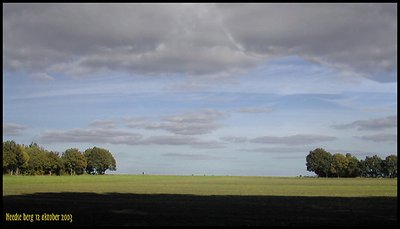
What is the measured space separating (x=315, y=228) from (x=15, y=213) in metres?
20.5

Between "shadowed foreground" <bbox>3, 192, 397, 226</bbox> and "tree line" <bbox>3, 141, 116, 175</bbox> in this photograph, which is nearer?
"shadowed foreground" <bbox>3, 192, 397, 226</bbox>

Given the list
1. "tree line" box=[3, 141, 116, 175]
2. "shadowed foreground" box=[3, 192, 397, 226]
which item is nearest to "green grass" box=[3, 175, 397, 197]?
"shadowed foreground" box=[3, 192, 397, 226]

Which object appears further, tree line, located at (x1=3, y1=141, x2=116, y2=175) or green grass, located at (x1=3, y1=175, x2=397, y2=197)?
tree line, located at (x1=3, y1=141, x2=116, y2=175)

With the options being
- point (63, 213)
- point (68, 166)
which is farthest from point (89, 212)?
point (68, 166)

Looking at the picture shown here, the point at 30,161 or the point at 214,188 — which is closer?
the point at 214,188

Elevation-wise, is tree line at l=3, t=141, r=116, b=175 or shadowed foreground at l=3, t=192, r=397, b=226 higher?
tree line at l=3, t=141, r=116, b=175

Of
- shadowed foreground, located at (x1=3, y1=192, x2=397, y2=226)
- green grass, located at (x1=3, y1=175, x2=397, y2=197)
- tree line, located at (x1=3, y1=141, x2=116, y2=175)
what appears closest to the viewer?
shadowed foreground, located at (x1=3, y1=192, x2=397, y2=226)

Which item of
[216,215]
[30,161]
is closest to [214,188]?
[216,215]

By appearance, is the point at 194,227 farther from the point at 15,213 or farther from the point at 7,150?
the point at 7,150

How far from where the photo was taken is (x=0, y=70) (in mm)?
26406

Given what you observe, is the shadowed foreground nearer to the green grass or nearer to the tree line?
the green grass

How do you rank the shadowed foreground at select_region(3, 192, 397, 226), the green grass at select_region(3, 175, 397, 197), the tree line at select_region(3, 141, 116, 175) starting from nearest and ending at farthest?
the shadowed foreground at select_region(3, 192, 397, 226) < the green grass at select_region(3, 175, 397, 197) < the tree line at select_region(3, 141, 116, 175)

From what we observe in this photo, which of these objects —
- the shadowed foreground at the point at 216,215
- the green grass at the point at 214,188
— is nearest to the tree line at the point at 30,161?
the green grass at the point at 214,188

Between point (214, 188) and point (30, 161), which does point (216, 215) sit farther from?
point (30, 161)
